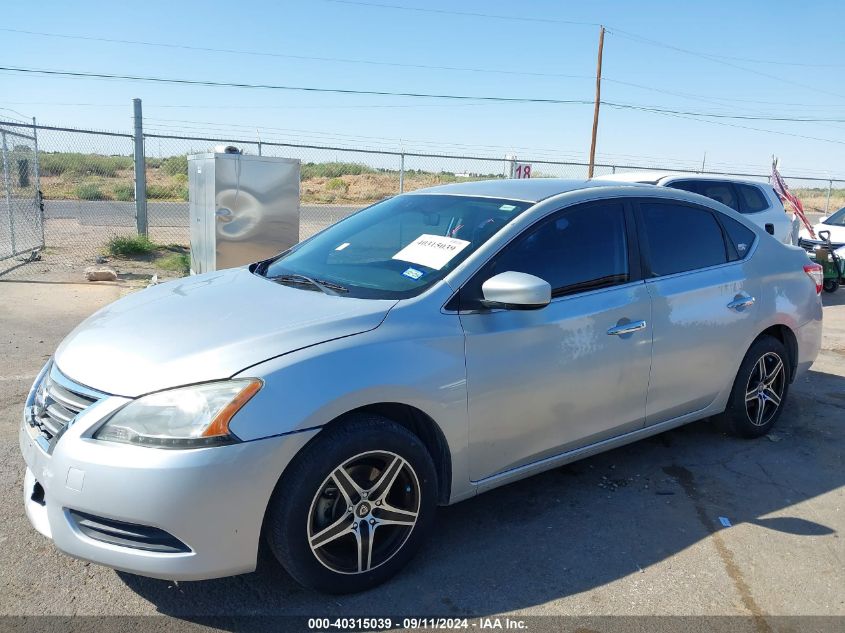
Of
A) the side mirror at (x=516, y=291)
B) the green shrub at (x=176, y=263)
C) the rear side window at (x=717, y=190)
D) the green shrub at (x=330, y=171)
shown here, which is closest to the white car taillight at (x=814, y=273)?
the side mirror at (x=516, y=291)

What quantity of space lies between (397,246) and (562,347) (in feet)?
3.29

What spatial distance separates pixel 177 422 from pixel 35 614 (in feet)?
3.36

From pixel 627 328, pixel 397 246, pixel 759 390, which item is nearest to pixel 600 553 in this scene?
pixel 627 328

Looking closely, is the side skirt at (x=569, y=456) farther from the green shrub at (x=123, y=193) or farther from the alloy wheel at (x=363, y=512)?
the green shrub at (x=123, y=193)

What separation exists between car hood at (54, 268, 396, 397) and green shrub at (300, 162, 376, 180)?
44.0 metres

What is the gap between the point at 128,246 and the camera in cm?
1211

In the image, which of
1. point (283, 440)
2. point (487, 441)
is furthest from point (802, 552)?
point (283, 440)

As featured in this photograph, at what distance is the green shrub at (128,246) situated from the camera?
39.6 ft

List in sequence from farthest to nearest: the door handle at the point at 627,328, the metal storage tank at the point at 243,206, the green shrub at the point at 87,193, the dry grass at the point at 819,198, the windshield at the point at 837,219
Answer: the dry grass at the point at 819,198 < the green shrub at the point at 87,193 < the windshield at the point at 837,219 < the metal storage tank at the point at 243,206 < the door handle at the point at 627,328

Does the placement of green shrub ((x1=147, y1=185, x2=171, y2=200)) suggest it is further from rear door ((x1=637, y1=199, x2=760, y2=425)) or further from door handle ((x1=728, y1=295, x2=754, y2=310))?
door handle ((x1=728, y1=295, x2=754, y2=310))

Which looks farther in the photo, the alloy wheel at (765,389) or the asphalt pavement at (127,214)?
the asphalt pavement at (127,214)

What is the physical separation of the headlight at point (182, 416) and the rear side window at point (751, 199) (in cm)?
917

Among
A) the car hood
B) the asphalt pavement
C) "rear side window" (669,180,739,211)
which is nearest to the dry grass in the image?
the asphalt pavement

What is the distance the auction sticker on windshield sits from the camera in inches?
135
